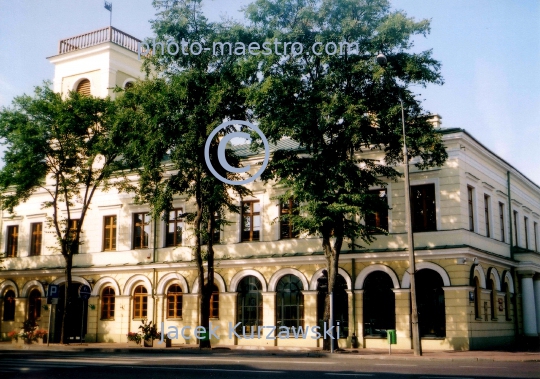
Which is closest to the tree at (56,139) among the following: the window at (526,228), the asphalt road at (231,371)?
the asphalt road at (231,371)

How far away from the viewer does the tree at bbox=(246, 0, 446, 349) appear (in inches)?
945

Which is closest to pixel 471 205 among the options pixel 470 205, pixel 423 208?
pixel 470 205

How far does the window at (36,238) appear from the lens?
1550 inches

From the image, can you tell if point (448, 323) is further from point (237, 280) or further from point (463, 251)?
point (237, 280)

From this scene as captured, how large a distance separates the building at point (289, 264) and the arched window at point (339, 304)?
0.07 m

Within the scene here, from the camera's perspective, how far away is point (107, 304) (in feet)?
118

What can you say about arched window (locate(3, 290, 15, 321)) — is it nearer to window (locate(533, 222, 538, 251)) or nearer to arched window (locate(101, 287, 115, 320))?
arched window (locate(101, 287, 115, 320))

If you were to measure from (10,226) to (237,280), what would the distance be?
17994mm

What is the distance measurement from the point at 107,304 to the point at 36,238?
24.6 feet

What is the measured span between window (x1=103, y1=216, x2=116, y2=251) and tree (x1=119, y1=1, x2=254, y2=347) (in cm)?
865

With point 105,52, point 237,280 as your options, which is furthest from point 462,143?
point 105,52

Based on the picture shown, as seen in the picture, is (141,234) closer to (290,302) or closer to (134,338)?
(134,338)

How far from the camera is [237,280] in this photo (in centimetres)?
3188

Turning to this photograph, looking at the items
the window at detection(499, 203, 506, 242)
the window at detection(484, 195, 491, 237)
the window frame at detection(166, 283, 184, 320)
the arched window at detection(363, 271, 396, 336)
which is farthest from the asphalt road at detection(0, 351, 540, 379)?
the window at detection(499, 203, 506, 242)
